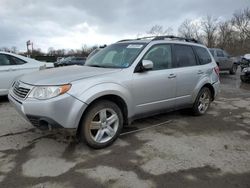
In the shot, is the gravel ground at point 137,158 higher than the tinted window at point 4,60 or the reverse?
the reverse

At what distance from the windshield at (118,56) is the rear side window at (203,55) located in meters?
1.79

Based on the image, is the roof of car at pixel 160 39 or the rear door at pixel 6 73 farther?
the rear door at pixel 6 73

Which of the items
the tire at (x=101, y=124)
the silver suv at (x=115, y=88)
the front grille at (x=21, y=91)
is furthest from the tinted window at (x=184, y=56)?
the front grille at (x=21, y=91)

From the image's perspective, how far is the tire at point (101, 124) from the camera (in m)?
3.92

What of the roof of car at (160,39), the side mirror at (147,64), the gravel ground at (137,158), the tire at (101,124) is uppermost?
the roof of car at (160,39)

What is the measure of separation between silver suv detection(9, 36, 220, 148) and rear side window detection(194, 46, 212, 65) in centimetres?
3

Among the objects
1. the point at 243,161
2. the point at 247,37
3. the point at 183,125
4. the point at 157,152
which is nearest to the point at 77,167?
Result: the point at 157,152

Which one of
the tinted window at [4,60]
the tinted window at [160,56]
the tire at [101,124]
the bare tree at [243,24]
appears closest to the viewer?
the tire at [101,124]

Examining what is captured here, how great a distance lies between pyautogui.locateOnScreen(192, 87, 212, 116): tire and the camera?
5984mm

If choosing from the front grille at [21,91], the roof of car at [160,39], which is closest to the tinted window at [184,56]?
the roof of car at [160,39]

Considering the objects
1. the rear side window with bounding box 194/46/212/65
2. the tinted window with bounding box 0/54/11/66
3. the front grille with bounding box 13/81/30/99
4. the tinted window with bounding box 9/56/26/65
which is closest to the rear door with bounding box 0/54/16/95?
the tinted window with bounding box 0/54/11/66

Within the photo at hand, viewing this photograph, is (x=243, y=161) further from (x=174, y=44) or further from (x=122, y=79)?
(x=174, y=44)

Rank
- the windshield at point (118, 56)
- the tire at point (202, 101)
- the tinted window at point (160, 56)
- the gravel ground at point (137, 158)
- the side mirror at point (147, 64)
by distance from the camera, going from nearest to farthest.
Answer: the gravel ground at point (137, 158) < the side mirror at point (147, 64) < the windshield at point (118, 56) < the tinted window at point (160, 56) < the tire at point (202, 101)

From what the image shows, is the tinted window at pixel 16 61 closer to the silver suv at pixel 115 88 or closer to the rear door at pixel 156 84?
Answer: the silver suv at pixel 115 88
